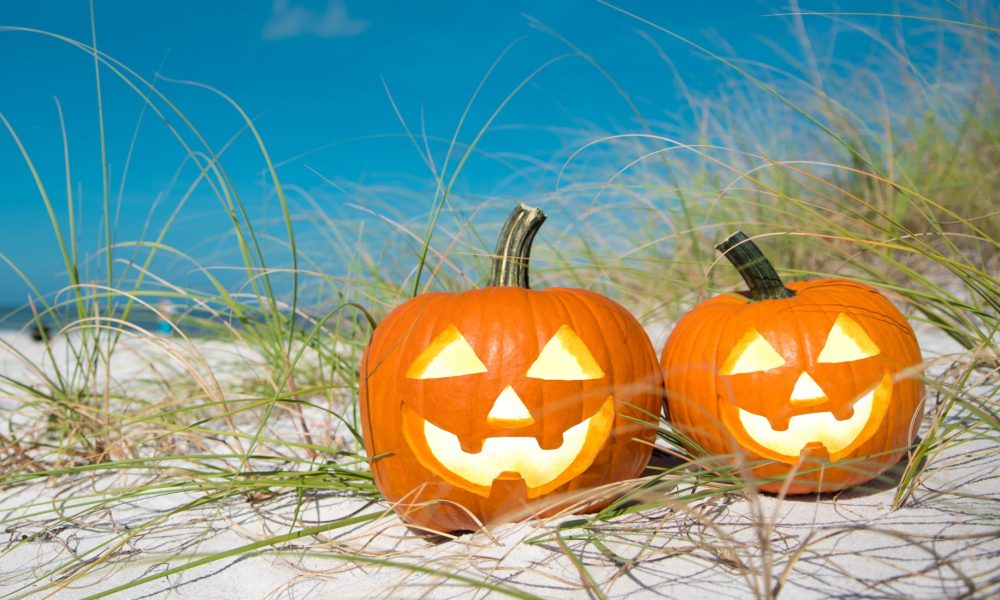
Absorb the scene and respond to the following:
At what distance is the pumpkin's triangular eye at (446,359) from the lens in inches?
66.7

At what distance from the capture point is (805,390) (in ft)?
5.89

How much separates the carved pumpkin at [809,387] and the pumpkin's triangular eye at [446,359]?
21.7 inches

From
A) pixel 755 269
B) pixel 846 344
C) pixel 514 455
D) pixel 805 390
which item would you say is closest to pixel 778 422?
pixel 805 390

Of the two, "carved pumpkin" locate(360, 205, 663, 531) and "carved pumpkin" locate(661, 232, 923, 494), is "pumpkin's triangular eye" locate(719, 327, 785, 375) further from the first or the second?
"carved pumpkin" locate(360, 205, 663, 531)

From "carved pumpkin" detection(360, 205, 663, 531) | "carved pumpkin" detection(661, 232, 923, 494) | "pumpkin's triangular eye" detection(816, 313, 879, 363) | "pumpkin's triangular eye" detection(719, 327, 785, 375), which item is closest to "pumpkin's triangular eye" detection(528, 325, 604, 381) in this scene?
"carved pumpkin" detection(360, 205, 663, 531)

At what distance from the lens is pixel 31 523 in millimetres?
2148

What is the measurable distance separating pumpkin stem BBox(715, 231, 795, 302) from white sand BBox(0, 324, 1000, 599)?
1.89 ft

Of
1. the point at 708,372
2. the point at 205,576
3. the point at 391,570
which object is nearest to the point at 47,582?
the point at 205,576

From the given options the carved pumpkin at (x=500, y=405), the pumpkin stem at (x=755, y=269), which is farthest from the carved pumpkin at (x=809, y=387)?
the carved pumpkin at (x=500, y=405)

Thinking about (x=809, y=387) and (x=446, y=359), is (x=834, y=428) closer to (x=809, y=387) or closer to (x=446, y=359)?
(x=809, y=387)

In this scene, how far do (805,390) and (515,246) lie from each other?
2.80ft

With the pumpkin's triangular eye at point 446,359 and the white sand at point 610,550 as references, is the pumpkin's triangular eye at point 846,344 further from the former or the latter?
the pumpkin's triangular eye at point 446,359

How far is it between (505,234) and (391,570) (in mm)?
943

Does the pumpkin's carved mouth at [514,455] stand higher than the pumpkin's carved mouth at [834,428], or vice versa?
the pumpkin's carved mouth at [514,455]
